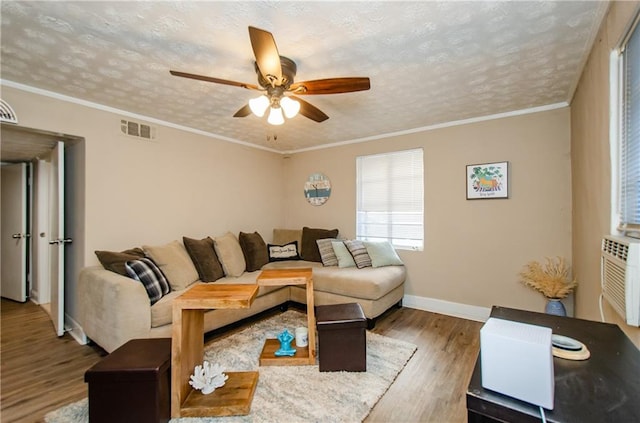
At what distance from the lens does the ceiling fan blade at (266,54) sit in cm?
142

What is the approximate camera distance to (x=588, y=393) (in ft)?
2.57

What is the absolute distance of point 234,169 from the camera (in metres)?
4.32

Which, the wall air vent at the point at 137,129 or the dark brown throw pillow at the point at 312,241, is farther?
the dark brown throw pillow at the point at 312,241

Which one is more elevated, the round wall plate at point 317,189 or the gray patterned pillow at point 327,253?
the round wall plate at point 317,189

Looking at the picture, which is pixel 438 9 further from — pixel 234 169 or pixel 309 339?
pixel 234 169

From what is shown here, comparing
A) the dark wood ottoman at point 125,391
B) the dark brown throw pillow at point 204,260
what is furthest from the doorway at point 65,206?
Answer: the dark wood ottoman at point 125,391

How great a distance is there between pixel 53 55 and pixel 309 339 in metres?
2.89

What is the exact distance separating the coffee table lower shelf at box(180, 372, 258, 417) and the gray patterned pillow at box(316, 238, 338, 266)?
2017mm

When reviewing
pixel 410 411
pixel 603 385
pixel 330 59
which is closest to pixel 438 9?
pixel 330 59

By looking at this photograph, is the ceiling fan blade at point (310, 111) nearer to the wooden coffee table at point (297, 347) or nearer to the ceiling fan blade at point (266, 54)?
the ceiling fan blade at point (266, 54)

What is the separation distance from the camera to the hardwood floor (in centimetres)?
187

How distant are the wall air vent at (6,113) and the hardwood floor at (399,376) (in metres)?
2.02

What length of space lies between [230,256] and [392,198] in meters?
2.36

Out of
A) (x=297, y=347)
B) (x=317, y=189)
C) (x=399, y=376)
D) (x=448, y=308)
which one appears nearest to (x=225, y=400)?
(x=297, y=347)
